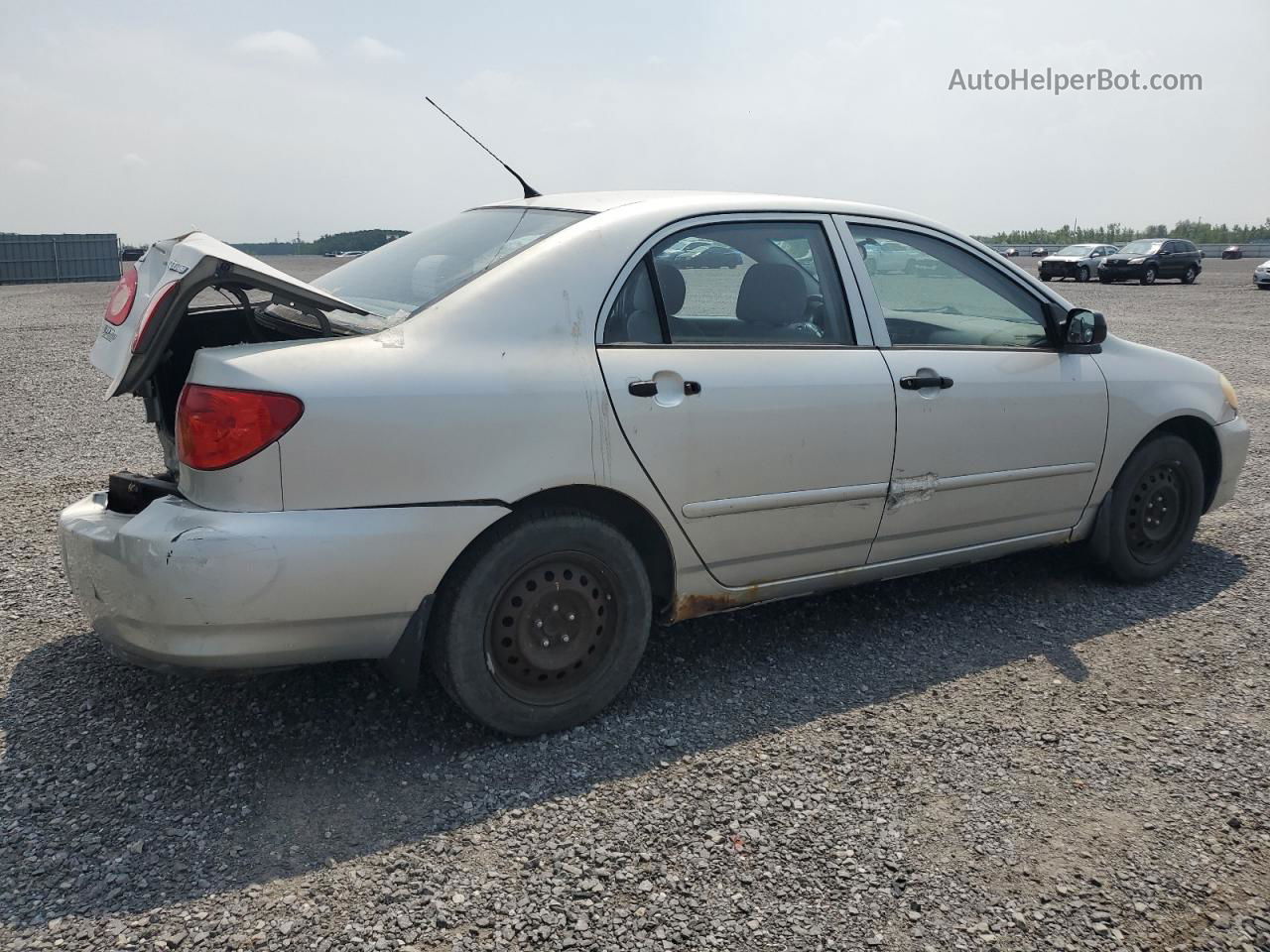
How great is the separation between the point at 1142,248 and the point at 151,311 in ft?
119

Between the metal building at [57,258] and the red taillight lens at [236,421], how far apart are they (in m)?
41.1

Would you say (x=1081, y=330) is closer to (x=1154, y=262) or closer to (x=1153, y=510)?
(x=1153, y=510)

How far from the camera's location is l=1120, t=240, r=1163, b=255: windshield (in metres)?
33.8

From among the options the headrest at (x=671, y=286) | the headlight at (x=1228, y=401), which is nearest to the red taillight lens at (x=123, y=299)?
the headrest at (x=671, y=286)

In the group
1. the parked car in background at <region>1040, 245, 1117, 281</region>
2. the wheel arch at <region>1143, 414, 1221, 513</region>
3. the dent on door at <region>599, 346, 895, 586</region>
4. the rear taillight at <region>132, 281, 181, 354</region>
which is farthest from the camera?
the parked car in background at <region>1040, 245, 1117, 281</region>

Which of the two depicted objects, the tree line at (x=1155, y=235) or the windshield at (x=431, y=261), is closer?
the windshield at (x=431, y=261)

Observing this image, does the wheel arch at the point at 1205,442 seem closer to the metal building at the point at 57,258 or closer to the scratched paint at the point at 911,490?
the scratched paint at the point at 911,490

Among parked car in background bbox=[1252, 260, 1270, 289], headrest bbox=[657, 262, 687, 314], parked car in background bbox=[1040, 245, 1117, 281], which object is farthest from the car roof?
parked car in background bbox=[1040, 245, 1117, 281]

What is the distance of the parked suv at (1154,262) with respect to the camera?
110ft

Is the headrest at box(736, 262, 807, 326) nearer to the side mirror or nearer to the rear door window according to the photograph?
the rear door window

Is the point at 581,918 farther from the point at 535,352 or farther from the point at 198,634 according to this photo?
the point at 535,352

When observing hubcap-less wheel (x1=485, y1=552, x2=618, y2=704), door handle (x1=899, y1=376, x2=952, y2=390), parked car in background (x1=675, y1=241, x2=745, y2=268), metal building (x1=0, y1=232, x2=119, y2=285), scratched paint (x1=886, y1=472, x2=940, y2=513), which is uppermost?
metal building (x1=0, y1=232, x2=119, y2=285)

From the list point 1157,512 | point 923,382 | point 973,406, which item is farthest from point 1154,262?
point 923,382

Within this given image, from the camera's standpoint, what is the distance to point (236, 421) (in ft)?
9.07
